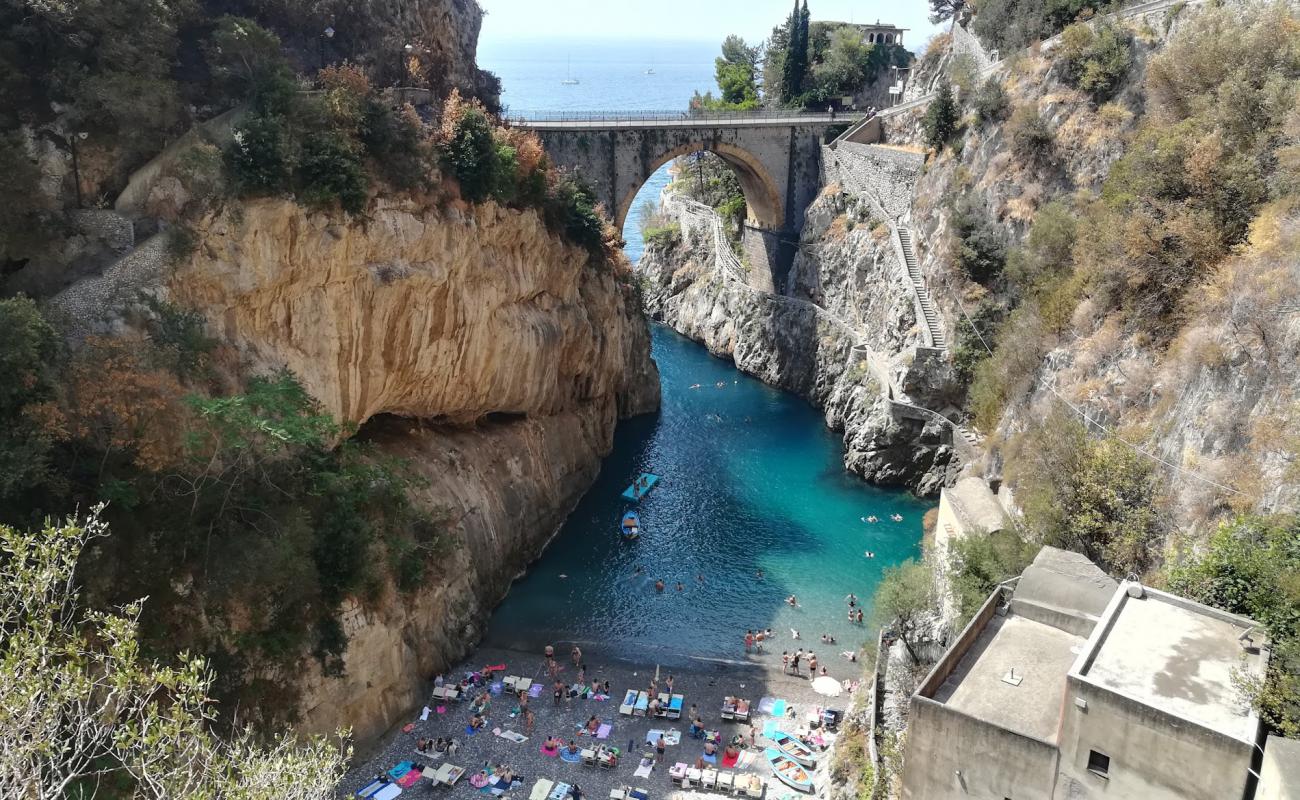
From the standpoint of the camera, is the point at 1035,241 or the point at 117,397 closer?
the point at 117,397

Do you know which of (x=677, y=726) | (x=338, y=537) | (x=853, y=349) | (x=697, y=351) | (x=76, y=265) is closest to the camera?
(x=76, y=265)

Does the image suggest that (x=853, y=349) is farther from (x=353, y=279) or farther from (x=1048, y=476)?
(x=353, y=279)

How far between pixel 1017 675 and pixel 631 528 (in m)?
19.4

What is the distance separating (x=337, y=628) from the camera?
2022cm

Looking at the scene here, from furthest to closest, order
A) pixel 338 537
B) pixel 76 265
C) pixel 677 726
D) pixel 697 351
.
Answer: pixel 697 351, pixel 677 726, pixel 338 537, pixel 76 265

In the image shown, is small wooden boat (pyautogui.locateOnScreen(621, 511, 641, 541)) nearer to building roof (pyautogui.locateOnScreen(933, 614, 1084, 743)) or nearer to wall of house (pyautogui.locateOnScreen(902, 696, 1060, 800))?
building roof (pyautogui.locateOnScreen(933, 614, 1084, 743))

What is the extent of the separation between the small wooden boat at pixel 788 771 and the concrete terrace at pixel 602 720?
0.63ft

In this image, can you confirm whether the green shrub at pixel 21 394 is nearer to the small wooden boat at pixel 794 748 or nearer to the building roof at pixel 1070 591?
the small wooden boat at pixel 794 748

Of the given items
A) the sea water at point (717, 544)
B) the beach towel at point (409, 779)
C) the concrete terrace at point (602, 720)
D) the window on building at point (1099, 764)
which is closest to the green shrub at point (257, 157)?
the concrete terrace at point (602, 720)

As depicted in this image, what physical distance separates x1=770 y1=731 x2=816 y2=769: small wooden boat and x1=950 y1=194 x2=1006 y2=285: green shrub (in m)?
20.6

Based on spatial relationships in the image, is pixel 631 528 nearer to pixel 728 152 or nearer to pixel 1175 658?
pixel 1175 658

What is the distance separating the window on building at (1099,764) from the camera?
12.4 metres

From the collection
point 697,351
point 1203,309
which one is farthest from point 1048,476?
point 697,351

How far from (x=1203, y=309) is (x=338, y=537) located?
71.7ft
